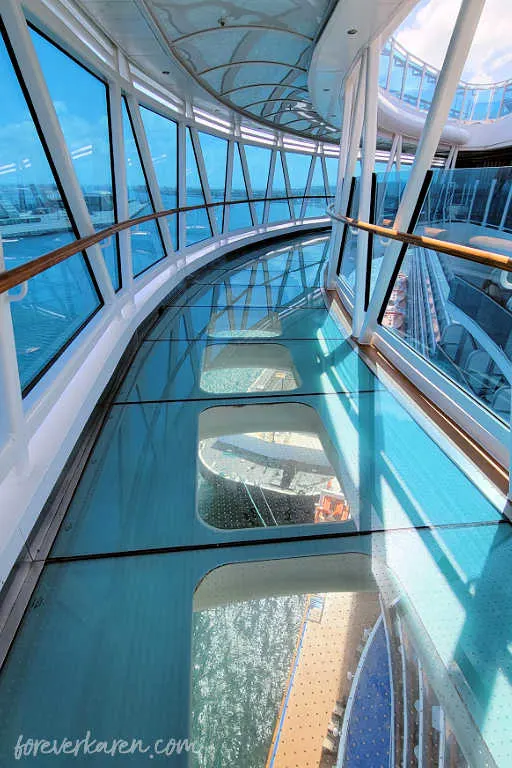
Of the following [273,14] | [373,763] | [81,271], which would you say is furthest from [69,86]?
[373,763]

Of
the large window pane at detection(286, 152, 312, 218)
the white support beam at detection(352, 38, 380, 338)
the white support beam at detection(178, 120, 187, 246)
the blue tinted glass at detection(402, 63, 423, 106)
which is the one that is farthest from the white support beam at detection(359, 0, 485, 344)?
the large window pane at detection(286, 152, 312, 218)

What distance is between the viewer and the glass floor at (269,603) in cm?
117

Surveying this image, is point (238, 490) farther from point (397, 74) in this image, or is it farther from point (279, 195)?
point (397, 74)

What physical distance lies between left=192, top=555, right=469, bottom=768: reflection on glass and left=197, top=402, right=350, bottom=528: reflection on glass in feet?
1.23

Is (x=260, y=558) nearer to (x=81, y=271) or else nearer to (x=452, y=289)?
(x=452, y=289)

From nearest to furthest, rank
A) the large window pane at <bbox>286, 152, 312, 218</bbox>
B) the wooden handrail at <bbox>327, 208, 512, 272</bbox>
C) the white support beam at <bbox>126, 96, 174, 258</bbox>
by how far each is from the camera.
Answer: the wooden handrail at <bbox>327, 208, 512, 272</bbox>, the white support beam at <bbox>126, 96, 174, 258</bbox>, the large window pane at <bbox>286, 152, 312, 218</bbox>

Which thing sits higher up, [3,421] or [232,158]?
[232,158]

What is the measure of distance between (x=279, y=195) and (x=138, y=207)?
9.38 metres

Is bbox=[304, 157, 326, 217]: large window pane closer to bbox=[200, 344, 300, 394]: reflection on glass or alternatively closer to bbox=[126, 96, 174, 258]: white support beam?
bbox=[126, 96, 174, 258]: white support beam

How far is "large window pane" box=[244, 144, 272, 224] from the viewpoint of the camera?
40.0 ft

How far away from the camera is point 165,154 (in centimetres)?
711

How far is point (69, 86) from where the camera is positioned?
3592 millimetres

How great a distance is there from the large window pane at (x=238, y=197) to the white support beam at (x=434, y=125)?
8.02 metres

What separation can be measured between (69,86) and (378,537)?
404 centimetres
